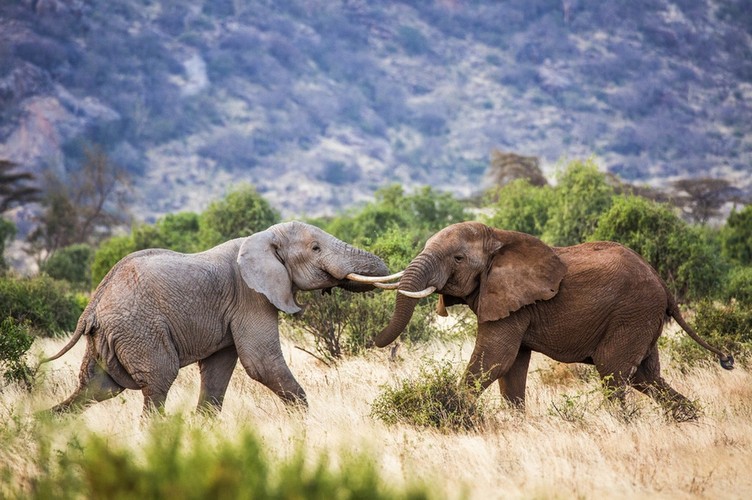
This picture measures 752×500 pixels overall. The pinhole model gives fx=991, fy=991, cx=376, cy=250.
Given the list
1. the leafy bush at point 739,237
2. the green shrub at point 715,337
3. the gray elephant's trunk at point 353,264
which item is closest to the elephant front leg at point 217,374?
the gray elephant's trunk at point 353,264

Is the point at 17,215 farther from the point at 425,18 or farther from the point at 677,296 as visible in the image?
the point at 425,18

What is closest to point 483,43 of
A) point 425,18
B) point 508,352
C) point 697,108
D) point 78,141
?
point 425,18

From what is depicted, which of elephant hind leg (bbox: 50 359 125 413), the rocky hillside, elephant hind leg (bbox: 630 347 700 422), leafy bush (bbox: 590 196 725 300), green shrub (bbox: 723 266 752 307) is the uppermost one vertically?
elephant hind leg (bbox: 630 347 700 422)

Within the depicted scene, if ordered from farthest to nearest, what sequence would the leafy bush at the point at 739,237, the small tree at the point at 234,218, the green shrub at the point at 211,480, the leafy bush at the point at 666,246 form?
1. the leafy bush at the point at 739,237
2. the small tree at the point at 234,218
3. the leafy bush at the point at 666,246
4. the green shrub at the point at 211,480

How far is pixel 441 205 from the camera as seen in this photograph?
122 feet

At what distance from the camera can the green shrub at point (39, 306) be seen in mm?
18047

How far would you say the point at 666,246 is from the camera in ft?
67.5

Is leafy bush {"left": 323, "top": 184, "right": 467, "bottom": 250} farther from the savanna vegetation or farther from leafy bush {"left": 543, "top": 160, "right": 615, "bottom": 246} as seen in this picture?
the savanna vegetation

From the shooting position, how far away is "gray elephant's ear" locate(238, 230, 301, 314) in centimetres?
1018

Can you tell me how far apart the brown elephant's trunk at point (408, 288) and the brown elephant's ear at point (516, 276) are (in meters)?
0.72

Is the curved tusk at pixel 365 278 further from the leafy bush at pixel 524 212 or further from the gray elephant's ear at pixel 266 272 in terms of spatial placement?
the leafy bush at pixel 524 212

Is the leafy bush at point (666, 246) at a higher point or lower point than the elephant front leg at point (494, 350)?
lower

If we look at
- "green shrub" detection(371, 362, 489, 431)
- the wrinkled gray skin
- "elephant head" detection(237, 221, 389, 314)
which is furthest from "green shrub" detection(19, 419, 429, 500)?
"elephant head" detection(237, 221, 389, 314)

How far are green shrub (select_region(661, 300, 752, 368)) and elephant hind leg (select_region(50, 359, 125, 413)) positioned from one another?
23.8ft
